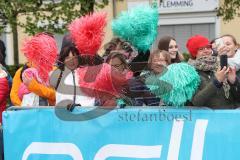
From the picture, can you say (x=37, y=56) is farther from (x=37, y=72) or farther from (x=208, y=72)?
(x=208, y=72)

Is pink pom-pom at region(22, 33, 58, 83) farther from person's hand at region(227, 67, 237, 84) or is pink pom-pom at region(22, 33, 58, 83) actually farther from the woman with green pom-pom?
person's hand at region(227, 67, 237, 84)

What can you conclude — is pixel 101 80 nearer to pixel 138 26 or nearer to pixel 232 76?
pixel 138 26

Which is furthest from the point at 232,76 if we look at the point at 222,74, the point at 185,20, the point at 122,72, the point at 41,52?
the point at 185,20

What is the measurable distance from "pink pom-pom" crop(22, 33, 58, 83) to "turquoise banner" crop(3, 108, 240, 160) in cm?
53

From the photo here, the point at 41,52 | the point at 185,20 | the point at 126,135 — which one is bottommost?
the point at 126,135

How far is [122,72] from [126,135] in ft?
1.91

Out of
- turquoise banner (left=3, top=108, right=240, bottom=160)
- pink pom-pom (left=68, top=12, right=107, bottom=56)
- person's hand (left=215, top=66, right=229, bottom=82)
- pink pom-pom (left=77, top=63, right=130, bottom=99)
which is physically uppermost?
pink pom-pom (left=68, top=12, right=107, bottom=56)

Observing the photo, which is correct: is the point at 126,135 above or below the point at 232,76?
below

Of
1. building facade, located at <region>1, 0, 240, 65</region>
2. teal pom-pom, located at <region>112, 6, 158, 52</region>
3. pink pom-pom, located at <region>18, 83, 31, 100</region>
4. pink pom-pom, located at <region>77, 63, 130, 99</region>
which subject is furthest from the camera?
building facade, located at <region>1, 0, 240, 65</region>

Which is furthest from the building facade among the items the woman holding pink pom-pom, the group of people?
the woman holding pink pom-pom

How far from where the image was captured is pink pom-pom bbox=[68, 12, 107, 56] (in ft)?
14.2

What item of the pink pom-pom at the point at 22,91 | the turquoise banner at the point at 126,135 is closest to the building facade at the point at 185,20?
the pink pom-pom at the point at 22,91

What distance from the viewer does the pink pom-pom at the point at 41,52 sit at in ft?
15.3

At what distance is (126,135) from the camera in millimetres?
3830
